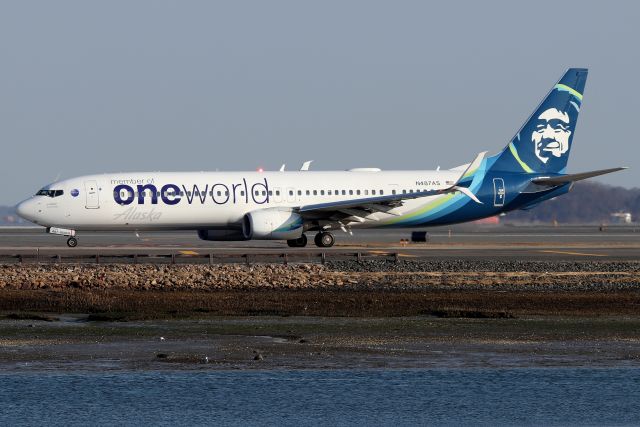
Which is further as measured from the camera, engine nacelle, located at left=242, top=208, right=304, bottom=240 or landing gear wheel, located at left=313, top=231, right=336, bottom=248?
landing gear wheel, located at left=313, top=231, right=336, bottom=248

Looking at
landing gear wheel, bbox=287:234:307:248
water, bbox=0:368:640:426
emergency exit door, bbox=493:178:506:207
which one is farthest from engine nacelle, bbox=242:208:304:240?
water, bbox=0:368:640:426

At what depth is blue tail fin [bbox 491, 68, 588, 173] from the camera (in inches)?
2368

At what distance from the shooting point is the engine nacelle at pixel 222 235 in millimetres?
57750

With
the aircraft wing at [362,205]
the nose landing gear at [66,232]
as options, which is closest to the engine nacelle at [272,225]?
the aircraft wing at [362,205]

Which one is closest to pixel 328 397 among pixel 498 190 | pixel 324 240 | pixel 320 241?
pixel 324 240

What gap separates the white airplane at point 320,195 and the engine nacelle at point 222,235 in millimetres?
49

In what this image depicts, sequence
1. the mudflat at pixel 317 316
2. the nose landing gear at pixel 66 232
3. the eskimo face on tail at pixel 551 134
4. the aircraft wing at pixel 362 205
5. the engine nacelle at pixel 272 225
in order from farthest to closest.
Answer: the eskimo face on tail at pixel 551 134 → the nose landing gear at pixel 66 232 → the aircraft wing at pixel 362 205 → the engine nacelle at pixel 272 225 → the mudflat at pixel 317 316

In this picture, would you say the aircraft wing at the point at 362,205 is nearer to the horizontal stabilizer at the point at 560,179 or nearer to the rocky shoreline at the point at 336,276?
the horizontal stabilizer at the point at 560,179

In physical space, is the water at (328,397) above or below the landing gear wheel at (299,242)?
below

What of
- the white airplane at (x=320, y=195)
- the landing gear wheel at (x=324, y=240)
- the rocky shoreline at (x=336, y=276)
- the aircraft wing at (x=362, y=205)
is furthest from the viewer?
the landing gear wheel at (x=324, y=240)

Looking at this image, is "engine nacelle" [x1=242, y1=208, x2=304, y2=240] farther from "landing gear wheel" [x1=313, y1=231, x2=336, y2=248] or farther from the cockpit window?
the cockpit window

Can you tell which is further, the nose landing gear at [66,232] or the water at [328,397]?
the nose landing gear at [66,232]

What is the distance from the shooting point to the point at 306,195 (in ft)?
189

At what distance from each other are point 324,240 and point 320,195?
2381mm
